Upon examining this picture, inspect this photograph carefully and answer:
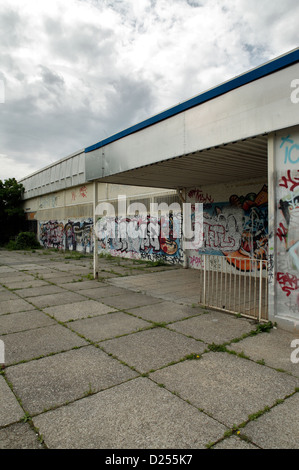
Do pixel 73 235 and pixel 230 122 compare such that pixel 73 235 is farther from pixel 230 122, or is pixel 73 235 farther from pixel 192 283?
pixel 230 122

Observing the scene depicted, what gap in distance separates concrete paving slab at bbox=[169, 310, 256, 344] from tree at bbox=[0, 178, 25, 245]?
2884cm

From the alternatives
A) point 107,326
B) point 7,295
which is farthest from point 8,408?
point 7,295

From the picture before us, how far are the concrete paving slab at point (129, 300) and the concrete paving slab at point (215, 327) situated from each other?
155cm

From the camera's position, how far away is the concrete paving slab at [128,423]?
249cm

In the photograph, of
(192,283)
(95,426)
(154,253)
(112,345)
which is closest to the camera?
(95,426)

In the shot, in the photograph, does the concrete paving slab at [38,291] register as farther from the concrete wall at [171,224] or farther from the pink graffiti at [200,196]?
the pink graffiti at [200,196]

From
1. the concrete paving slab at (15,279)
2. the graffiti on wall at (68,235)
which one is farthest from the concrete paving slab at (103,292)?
the graffiti on wall at (68,235)

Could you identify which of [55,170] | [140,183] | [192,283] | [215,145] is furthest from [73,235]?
[215,145]

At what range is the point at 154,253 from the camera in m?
14.5

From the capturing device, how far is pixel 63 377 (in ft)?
11.8

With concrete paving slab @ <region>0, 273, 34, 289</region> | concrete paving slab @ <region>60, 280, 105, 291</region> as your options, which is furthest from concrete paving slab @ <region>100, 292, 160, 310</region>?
concrete paving slab @ <region>0, 273, 34, 289</region>

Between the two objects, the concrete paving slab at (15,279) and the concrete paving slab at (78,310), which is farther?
the concrete paving slab at (15,279)
